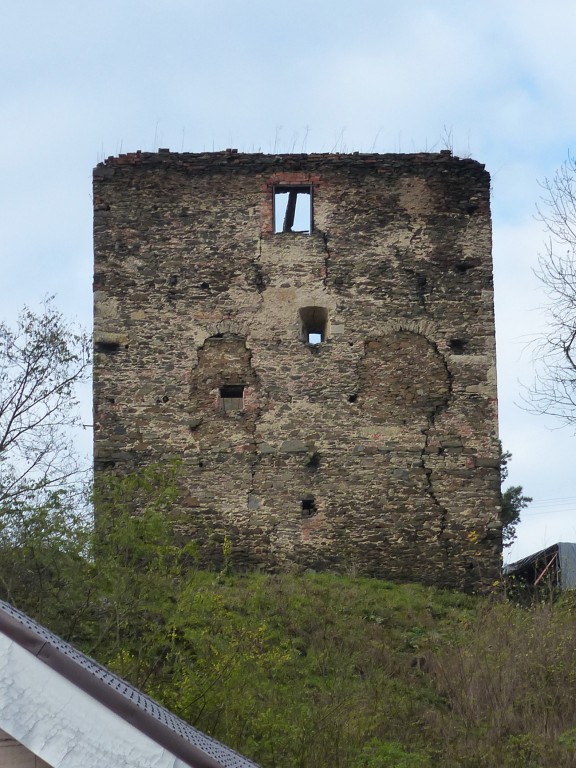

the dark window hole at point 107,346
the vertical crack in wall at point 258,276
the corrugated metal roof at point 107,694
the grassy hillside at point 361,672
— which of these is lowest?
the grassy hillside at point 361,672

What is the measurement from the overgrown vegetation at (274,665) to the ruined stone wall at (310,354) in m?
2.69

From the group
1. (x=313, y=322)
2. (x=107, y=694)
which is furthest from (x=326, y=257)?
(x=107, y=694)

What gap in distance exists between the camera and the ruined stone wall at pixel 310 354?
1600 centimetres

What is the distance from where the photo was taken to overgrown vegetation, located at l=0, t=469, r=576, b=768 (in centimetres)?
1000

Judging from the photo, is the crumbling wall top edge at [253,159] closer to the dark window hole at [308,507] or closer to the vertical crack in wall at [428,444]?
the vertical crack in wall at [428,444]

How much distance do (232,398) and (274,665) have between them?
17.2 feet

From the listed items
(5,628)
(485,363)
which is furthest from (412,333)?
(5,628)

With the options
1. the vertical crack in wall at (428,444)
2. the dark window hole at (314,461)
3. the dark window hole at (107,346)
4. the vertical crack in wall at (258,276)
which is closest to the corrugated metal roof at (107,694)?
the dark window hole at (314,461)

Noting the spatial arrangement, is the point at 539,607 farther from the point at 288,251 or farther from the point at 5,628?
the point at 5,628

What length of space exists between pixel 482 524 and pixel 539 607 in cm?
226

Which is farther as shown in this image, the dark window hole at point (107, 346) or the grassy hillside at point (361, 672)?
the dark window hole at point (107, 346)

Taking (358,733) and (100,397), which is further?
(100,397)

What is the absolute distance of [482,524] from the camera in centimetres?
1612

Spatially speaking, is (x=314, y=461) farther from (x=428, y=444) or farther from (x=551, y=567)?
(x=551, y=567)
